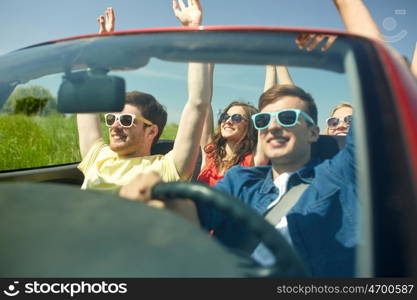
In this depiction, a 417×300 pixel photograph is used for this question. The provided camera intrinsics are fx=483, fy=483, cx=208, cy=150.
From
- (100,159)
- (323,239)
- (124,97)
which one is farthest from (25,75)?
(323,239)

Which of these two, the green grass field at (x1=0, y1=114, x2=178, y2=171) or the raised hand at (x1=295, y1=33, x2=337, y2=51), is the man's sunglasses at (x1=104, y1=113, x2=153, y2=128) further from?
the raised hand at (x1=295, y1=33, x2=337, y2=51)

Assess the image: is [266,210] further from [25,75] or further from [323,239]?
[25,75]

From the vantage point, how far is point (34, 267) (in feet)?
2.92

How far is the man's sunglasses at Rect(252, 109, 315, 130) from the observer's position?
193 centimetres

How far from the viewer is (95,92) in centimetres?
146

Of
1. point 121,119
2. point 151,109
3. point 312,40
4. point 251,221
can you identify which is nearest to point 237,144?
point 151,109

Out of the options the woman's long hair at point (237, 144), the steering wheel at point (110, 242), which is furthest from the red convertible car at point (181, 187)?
the woman's long hair at point (237, 144)

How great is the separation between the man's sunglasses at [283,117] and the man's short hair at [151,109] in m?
0.68

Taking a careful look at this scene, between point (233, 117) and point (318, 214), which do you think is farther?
point (233, 117)

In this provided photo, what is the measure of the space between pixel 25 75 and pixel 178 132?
3.08ft

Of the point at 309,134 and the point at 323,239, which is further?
the point at 309,134

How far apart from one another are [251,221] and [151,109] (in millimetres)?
1713

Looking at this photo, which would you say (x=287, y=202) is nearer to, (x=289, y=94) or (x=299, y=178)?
(x=299, y=178)

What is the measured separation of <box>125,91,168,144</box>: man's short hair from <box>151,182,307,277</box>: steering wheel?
1327 millimetres
